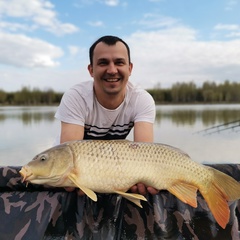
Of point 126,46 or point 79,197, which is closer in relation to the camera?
point 79,197

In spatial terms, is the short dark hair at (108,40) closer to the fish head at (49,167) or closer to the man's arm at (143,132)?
the man's arm at (143,132)

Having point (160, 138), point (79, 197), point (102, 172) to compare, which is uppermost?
point (102, 172)

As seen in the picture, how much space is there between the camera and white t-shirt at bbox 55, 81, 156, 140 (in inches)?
73.4

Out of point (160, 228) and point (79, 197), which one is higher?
point (79, 197)

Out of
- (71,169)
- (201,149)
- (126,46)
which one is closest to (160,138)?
(201,149)

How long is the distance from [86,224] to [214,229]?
23.8 inches

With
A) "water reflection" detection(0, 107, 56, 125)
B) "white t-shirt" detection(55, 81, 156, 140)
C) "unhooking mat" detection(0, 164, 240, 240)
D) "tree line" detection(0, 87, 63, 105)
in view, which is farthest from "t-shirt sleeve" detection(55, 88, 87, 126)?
"tree line" detection(0, 87, 63, 105)

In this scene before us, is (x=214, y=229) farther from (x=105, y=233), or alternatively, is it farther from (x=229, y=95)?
(x=229, y=95)

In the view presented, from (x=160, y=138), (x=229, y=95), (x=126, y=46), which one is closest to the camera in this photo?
(x=126, y=46)

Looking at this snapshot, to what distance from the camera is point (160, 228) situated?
59.9 inches

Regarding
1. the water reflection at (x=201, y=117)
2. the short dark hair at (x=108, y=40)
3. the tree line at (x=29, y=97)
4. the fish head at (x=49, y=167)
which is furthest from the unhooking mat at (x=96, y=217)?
the tree line at (x=29, y=97)

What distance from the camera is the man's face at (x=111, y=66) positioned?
5.78 ft

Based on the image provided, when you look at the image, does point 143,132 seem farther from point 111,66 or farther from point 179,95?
point 179,95

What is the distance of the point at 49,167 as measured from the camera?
131 cm
